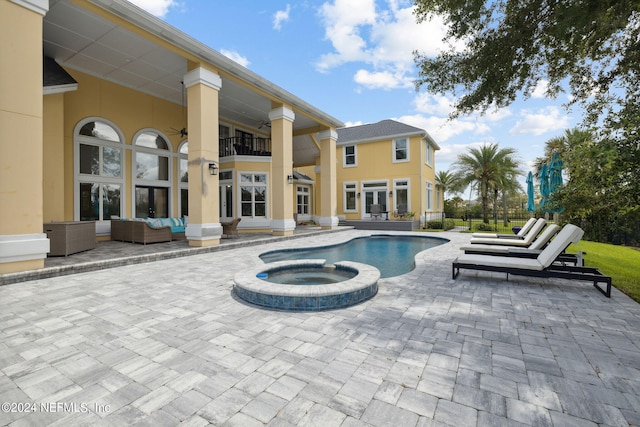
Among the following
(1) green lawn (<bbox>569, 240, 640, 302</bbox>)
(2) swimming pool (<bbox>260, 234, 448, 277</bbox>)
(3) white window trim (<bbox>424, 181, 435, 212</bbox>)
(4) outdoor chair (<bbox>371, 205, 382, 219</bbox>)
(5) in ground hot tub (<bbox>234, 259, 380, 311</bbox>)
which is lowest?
(2) swimming pool (<bbox>260, 234, 448, 277</bbox>)

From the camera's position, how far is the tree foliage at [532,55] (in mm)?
5023

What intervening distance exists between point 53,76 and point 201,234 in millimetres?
6239

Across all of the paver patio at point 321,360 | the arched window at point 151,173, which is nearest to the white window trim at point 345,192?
the arched window at point 151,173

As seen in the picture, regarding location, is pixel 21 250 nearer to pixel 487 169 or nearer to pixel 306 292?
pixel 306 292

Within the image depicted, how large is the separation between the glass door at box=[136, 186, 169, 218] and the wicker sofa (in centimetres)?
171

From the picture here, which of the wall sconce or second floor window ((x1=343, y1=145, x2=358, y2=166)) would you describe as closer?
the wall sconce

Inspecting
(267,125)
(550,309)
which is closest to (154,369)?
(550,309)

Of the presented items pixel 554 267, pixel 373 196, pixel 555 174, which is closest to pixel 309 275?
pixel 554 267

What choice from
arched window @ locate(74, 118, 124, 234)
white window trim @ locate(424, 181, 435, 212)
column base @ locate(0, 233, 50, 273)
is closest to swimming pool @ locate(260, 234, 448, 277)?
column base @ locate(0, 233, 50, 273)

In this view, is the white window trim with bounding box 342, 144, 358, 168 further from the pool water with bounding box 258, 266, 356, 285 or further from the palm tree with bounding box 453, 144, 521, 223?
the pool water with bounding box 258, 266, 356, 285

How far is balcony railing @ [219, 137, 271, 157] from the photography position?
16.0m

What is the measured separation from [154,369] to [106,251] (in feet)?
24.3

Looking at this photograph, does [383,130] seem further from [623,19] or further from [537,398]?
[537,398]

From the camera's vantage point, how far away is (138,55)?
9289 millimetres
